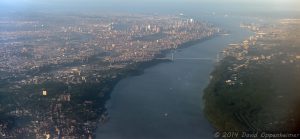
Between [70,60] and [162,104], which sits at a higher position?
[70,60]

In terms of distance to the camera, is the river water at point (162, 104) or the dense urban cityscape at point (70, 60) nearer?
the river water at point (162, 104)

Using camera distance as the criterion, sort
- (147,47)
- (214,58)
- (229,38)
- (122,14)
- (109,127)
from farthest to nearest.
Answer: (122,14) < (229,38) < (147,47) < (214,58) < (109,127)

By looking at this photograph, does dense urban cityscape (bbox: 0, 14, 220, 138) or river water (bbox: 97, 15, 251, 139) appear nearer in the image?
river water (bbox: 97, 15, 251, 139)

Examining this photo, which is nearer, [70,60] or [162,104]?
[162,104]

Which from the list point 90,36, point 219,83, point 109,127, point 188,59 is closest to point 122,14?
point 90,36

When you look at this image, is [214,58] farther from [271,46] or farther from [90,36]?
[90,36]

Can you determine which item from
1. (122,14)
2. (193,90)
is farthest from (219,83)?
(122,14)

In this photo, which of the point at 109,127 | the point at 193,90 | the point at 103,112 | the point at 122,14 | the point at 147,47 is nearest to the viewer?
the point at 109,127

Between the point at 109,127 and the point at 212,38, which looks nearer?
the point at 109,127
